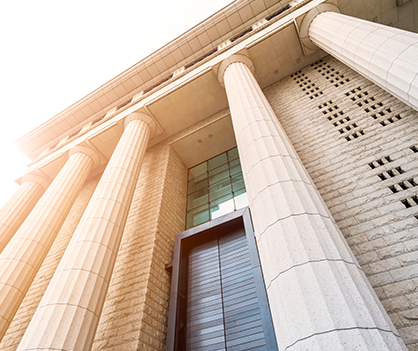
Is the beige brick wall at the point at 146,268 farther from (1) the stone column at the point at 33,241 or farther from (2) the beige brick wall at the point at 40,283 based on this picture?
(2) the beige brick wall at the point at 40,283

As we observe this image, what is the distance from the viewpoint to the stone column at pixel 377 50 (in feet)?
18.0

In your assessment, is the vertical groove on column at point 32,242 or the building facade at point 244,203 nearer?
the building facade at point 244,203

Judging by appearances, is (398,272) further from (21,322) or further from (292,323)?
(21,322)

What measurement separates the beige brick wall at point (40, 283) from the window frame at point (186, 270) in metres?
5.77

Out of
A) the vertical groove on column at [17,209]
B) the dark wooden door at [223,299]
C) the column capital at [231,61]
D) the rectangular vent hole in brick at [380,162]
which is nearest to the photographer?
the rectangular vent hole in brick at [380,162]

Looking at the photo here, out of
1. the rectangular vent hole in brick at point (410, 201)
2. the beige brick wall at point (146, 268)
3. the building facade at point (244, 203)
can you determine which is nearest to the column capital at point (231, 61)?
the building facade at point (244, 203)

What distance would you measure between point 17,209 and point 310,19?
676 inches

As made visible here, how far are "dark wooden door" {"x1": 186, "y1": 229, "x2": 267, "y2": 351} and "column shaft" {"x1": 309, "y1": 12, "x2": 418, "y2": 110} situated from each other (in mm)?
6330

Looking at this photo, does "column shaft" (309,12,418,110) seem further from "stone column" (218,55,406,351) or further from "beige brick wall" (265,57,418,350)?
"stone column" (218,55,406,351)

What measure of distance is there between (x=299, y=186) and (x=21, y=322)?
37.6ft

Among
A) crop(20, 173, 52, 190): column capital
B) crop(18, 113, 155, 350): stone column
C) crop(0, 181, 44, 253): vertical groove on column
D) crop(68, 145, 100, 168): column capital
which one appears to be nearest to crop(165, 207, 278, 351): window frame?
crop(18, 113, 155, 350): stone column

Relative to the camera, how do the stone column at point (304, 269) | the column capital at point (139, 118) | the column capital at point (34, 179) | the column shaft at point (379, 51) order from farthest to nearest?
1. the column capital at point (34, 179)
2. the column capital at point (139, 118)
3. the column shaft at point (379, 51)
4. the stone column at point (304, 269)

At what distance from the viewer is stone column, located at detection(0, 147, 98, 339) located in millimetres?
7729

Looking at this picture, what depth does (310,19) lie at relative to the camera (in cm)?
1149
